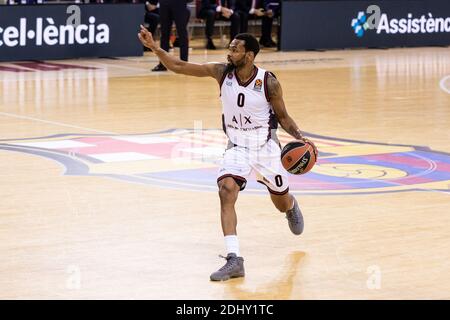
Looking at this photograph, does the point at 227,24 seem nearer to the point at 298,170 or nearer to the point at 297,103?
the point at 297,103

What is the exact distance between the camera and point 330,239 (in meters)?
9.41

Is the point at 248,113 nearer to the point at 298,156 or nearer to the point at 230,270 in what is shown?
the point at 298,156

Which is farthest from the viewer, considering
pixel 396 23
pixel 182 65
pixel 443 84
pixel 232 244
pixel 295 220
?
pixel 396 23

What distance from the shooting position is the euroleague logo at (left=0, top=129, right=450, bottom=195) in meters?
11.7

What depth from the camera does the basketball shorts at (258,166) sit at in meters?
8.70

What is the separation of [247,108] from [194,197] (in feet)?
7.55

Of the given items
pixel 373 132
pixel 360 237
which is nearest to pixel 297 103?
pixel 373 132

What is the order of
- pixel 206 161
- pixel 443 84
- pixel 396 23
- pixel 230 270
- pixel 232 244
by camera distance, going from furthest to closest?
pixel 396 23
pixel 443 84
pixel 206 161
pixel 232 244
pixel 230 270

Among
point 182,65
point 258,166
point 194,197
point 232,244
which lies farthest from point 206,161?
point 232,244

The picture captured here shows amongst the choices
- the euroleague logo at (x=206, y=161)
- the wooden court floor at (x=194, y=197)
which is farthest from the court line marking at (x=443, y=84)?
the euroleague logo at (x=206, y=161)

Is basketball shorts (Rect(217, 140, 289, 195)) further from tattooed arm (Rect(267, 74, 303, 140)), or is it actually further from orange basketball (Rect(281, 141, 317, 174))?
tattooed arm (Rect(267, 74, 303, 140))

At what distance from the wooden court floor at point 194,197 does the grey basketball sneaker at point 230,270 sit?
0.24ft

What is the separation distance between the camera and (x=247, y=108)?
29.0ft
